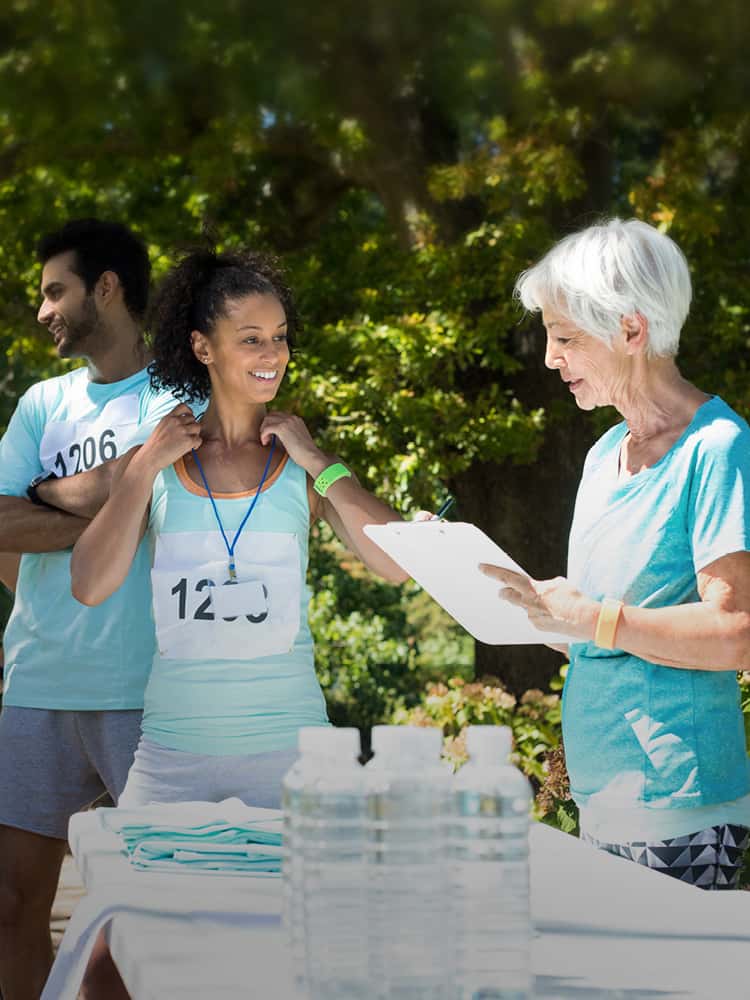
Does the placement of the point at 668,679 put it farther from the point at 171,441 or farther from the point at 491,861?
the point at 171,441

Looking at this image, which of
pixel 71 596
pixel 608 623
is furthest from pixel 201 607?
pixel 608 623

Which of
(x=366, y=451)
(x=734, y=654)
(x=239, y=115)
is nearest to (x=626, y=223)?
(x=734, y=654)

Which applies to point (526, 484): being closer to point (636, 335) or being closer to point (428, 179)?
point (428, 179)

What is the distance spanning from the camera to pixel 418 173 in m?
7.07

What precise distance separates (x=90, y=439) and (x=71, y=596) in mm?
342

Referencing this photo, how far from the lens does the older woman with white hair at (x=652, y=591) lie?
74.2 inches

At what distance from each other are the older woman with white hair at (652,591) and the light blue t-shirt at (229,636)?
468 millimetres

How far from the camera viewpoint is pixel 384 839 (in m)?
1.31

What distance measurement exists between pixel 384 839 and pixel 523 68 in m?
5.98

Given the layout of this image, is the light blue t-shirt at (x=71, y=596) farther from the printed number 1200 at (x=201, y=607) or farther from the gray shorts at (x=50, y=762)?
the printed number 1200 at (x=201, y=607)

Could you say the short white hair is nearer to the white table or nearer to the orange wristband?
the orange wristband

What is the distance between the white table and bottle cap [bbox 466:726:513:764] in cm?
23

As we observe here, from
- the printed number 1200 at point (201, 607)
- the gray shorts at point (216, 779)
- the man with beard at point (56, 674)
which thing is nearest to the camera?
the gray shorts at point (216, 779)

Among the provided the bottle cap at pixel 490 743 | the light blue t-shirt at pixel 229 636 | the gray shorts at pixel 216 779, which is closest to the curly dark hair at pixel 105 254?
the light blue t-shirt at pixel 229 636
